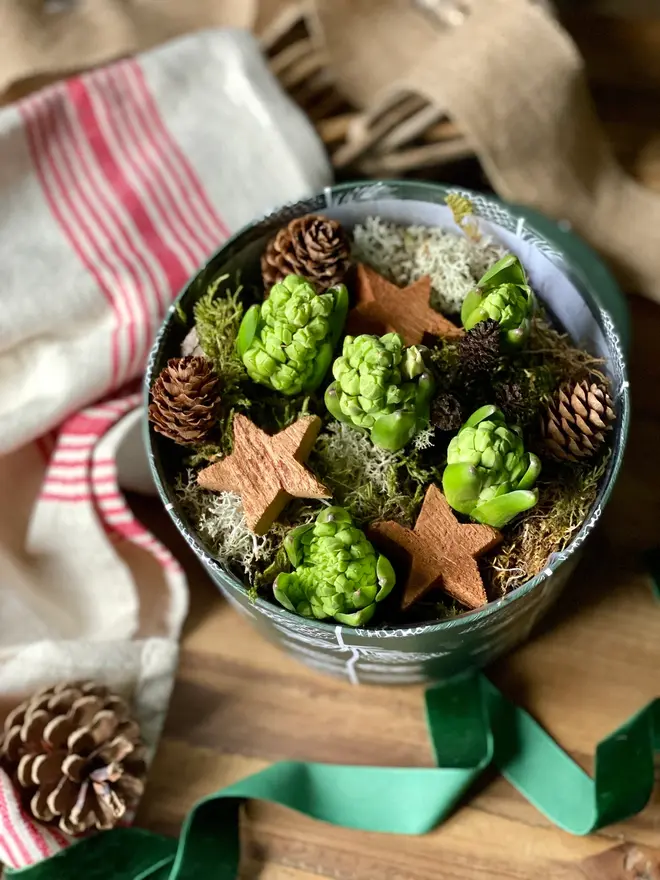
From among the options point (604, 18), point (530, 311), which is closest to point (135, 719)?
point (530, 311)

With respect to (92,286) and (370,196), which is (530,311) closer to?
(370,196)

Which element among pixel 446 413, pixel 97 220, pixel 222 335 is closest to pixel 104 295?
pixel 97 220

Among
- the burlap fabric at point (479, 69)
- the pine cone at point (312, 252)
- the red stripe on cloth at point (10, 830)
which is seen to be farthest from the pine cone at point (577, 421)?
the red stripe on cloth at point (10, 830)

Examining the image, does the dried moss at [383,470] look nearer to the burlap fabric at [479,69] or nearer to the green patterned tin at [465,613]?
the green patterned tin at [465,613]

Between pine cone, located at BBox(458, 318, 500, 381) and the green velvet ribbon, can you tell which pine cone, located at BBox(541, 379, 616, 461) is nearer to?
pine cone, located at BBox(458, 318, 500, 381)

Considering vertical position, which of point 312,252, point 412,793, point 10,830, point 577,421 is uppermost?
point 312,252

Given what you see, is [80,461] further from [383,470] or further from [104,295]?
[383,470]
